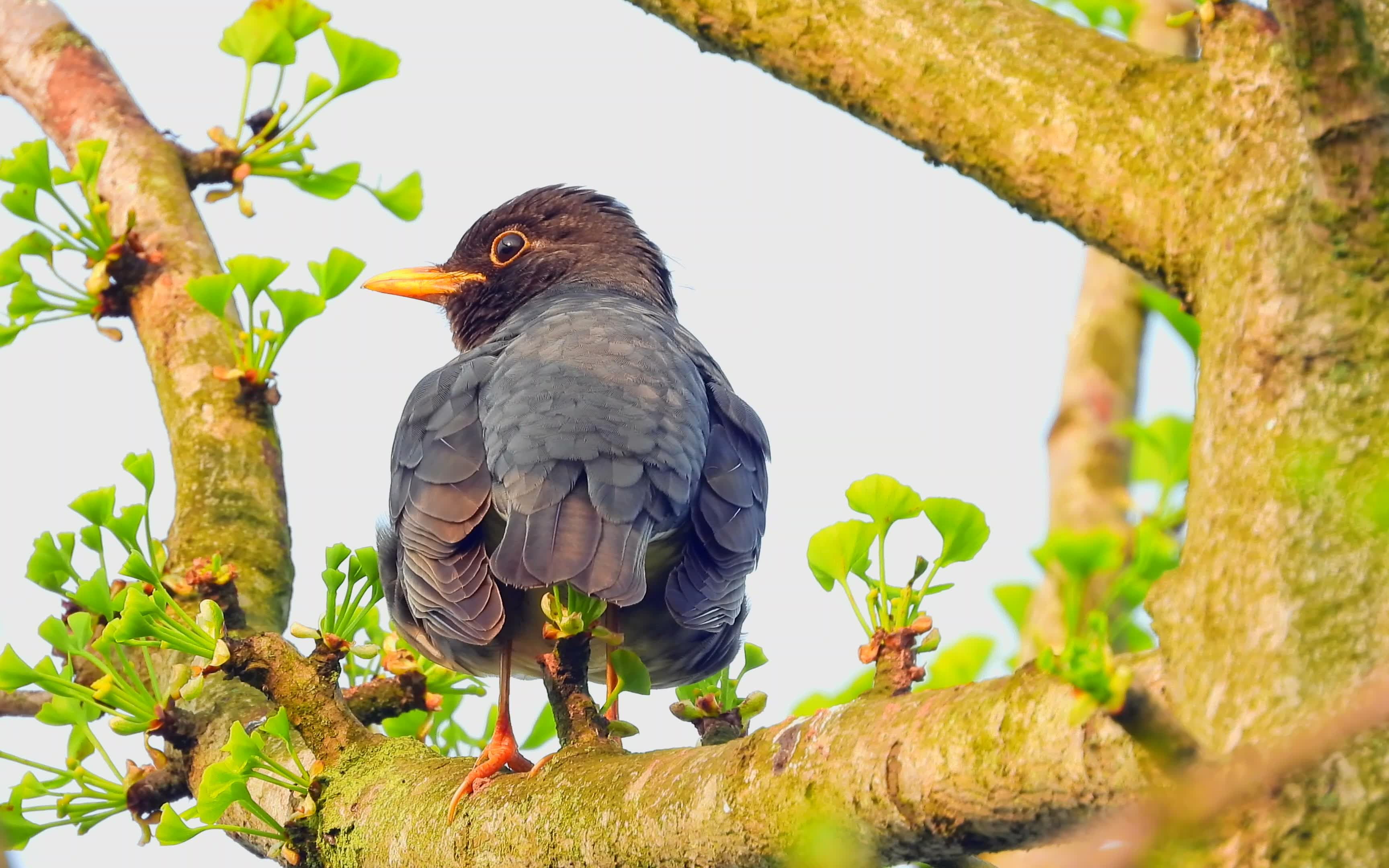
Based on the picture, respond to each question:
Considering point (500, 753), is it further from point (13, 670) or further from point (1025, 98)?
point (1025, 98)

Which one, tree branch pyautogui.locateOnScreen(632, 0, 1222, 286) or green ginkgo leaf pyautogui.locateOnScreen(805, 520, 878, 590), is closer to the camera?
tree branch pyautogui.locateOnScreen(632, 0, 1222, 286)

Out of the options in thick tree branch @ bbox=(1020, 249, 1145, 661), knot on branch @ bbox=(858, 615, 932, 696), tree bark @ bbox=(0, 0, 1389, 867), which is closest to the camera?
tree bark @ bbox=(0, 0, 1389, 867)

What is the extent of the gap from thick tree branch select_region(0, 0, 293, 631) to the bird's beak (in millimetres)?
1665

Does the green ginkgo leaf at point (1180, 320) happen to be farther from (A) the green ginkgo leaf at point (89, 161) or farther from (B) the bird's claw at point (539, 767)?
(A) the green ginkgo leaf at point (89, 161)

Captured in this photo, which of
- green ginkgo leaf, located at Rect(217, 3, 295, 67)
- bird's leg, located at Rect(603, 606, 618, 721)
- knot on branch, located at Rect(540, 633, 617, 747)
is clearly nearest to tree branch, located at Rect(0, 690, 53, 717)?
bird's leg, located at Rect(603, 606, 618, 721)

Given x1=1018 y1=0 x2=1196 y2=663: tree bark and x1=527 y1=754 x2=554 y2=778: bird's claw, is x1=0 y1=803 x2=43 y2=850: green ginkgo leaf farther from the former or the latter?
x1=1018 y1=0 x2=1196 y2=663: tree bark

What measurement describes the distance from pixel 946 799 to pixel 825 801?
10.4 inches

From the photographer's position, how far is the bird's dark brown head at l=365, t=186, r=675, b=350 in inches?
278

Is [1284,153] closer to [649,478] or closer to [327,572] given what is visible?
[649,478]

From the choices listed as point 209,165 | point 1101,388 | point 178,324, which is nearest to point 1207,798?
point 178,324

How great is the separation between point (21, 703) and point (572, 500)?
76.9 inches

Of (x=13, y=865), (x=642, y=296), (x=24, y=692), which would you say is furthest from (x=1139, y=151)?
(x=642, y=296)

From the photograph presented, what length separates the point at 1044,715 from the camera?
1925mm

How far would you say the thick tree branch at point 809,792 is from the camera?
1.94 meters
